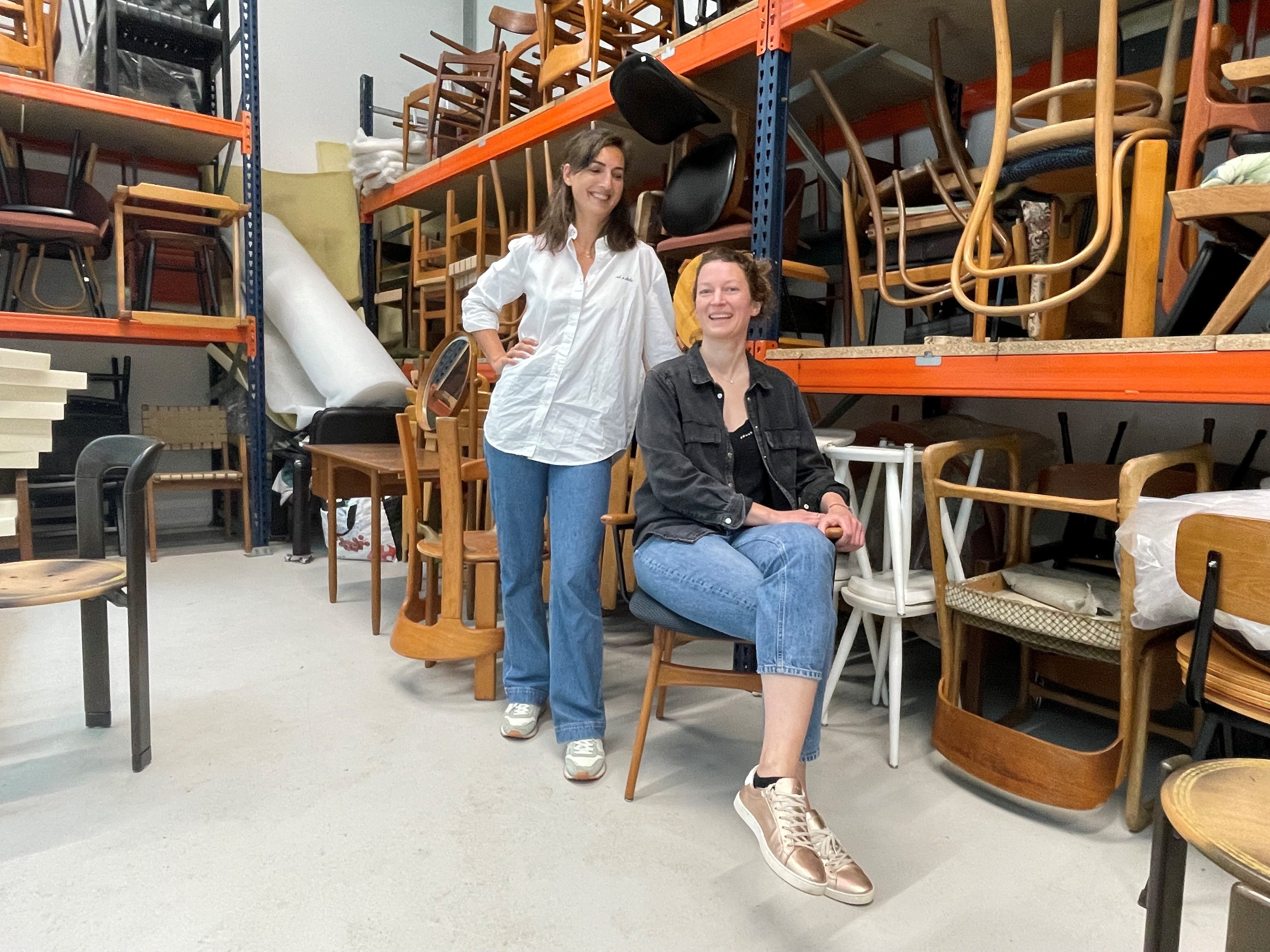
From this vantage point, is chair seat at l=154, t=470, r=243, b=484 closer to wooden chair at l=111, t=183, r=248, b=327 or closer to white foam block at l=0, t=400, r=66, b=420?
wooden chair at l=111, t=183, r=248, b=327

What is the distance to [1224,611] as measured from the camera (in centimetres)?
110

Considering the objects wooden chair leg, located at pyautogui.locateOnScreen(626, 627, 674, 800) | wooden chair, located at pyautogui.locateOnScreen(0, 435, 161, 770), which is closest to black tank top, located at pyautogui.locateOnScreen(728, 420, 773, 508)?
wooden chair leg, located at pyautogui.locateOnScreen(626, 627, 674, 800)

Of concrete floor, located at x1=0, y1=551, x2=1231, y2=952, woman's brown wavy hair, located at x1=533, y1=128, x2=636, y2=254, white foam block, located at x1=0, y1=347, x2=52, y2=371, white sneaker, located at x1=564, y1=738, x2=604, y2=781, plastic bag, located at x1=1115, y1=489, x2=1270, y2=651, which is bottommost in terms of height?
concrete floor, located at x1=0, y1=551, x2=1231, y2=952

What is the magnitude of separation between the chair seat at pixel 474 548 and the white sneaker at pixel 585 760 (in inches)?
25.2

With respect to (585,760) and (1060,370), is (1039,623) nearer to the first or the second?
(1060,370)

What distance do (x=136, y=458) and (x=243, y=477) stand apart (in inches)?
105

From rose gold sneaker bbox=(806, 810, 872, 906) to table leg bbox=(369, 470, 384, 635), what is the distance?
1958mm

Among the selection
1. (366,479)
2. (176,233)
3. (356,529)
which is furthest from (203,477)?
(366,479)

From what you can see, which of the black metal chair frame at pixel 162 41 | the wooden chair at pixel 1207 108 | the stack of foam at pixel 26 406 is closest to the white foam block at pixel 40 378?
the stack of foam at pixel 26 406

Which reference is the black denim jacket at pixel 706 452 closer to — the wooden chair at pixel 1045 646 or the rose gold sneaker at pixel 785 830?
the wooden chair at pixel 1045 646

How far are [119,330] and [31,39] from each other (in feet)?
4.37

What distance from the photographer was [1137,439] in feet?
9.43

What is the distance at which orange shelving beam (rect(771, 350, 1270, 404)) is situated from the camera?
1.52 m

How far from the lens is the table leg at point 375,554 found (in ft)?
9.37
